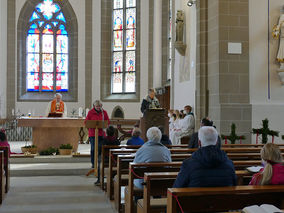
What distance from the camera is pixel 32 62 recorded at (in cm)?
1791

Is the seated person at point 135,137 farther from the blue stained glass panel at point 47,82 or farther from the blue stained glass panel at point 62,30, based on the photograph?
the blue stained glass panel at point 62,30

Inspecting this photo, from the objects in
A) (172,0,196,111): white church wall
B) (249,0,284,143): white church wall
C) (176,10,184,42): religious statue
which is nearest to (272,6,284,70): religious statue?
(249,0,284,143): white church wall

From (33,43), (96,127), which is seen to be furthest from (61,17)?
(96,127)

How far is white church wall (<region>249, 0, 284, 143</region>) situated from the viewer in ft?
31.3

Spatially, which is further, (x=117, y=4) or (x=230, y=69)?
(x=117, y=4)

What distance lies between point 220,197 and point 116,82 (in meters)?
15.3

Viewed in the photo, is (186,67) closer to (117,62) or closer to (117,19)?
(117,62)

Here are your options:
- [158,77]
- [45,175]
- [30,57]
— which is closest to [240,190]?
[45,175]

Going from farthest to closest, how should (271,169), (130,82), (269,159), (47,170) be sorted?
(130,82), (47,170), (269,159), (271,169)

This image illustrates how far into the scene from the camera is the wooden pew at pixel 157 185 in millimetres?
3633

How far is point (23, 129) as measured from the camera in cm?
1595

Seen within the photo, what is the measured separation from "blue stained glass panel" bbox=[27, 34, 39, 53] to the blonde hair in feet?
52.5

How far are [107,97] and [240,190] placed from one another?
14.9 m

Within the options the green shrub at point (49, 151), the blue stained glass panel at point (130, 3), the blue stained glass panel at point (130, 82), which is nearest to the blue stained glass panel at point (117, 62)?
the blue stained glass panel at point (130, 82)
